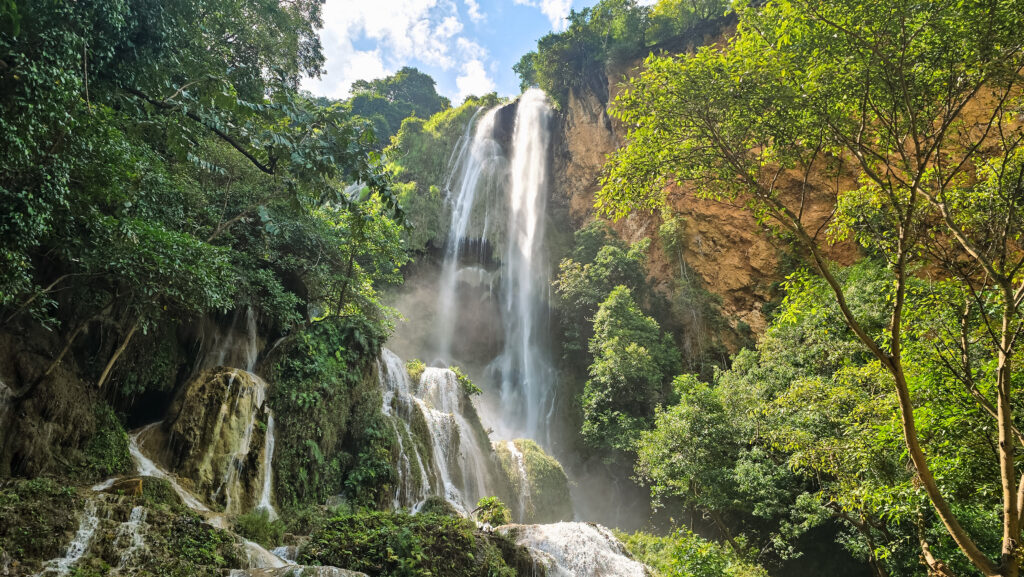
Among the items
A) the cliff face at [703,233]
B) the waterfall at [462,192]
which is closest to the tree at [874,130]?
the cliff face at [703,233]

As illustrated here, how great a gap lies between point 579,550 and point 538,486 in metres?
5.51

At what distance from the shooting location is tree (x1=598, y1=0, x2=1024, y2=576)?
3.71 m

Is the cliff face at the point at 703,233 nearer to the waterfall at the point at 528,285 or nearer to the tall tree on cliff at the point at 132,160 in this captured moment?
the waterfall at the point at 528,285

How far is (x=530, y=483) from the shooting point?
1481 cm

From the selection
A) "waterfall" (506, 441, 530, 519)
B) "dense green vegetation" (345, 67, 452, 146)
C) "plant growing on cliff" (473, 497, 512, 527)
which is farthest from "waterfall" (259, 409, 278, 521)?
"dense green vegetation" (345, 67, 452, 146)

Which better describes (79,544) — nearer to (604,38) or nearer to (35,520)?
(35,520)

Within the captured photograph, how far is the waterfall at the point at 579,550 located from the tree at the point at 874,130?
585 cm

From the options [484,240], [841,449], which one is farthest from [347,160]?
[484,240]

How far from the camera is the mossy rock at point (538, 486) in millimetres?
14320

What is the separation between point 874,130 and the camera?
4.87 meters

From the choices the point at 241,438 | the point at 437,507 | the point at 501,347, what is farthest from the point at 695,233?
the point at 241,438

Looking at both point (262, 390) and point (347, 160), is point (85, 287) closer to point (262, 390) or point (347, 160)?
point (262, 390)

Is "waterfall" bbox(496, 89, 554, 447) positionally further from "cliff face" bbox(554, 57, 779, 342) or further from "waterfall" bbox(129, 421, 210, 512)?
"waterfall" bbox(129, 421, 210, 512)

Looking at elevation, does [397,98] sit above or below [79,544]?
above
